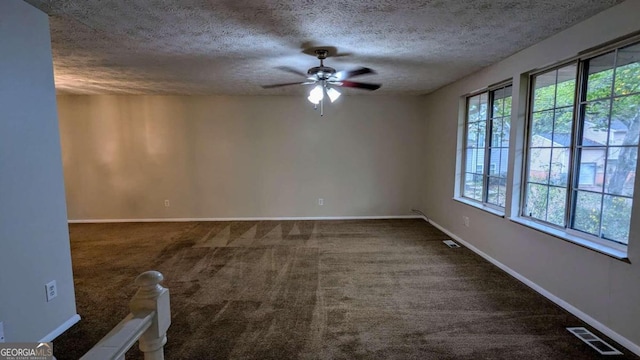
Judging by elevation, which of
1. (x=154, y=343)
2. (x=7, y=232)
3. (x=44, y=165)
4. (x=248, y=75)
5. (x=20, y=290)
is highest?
(x=248, y=75)

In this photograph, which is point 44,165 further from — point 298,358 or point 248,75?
point 248,75

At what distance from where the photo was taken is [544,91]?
291cm

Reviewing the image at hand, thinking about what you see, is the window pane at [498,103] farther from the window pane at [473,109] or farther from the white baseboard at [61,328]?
the white baseboard at [61,328]

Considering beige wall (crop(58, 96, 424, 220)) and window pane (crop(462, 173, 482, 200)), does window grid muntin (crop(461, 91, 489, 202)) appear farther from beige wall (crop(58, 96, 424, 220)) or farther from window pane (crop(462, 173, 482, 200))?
beige wall (crop(58, 96, 424, 220))

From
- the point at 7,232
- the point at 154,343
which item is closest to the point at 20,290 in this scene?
the point at 7,232

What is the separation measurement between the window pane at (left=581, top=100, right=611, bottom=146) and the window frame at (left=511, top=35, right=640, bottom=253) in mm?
42

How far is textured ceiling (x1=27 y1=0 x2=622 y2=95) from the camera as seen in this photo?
2059 millimetres

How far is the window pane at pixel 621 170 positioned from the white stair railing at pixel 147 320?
296 cm

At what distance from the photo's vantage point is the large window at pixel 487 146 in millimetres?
3557

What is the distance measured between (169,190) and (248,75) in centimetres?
293

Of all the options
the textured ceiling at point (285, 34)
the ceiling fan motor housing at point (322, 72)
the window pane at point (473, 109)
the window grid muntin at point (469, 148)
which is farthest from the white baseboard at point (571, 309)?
the ceiling fan motor housing at point (322, 72)

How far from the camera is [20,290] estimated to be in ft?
6.30

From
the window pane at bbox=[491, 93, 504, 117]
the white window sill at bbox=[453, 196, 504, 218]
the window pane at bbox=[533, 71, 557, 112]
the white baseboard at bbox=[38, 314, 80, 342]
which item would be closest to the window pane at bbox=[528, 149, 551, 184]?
the window pane at bbox=[533, 71, 557, 112]

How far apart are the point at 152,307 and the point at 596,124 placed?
3258mm
